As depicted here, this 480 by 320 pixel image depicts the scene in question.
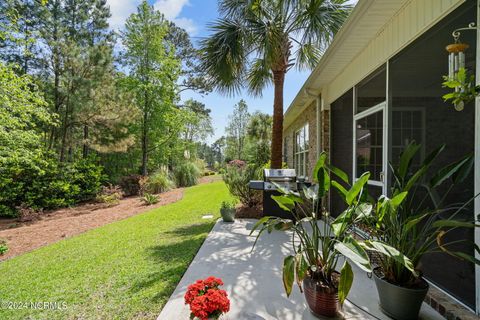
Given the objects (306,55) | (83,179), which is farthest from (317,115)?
(83,179)

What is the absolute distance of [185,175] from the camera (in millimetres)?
16266

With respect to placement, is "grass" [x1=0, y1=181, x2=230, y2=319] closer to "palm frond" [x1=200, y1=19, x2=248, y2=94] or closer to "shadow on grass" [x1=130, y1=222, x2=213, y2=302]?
"shadow on grass" [x1=130, y1=222, x2=213, y2=302]

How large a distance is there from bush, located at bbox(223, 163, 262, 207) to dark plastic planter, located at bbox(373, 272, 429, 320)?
5.28 metres

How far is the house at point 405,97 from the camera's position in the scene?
2.30 meters

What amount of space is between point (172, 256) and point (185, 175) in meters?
12.3

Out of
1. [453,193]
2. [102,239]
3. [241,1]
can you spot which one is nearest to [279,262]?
[453,193]

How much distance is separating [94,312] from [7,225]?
8463mm

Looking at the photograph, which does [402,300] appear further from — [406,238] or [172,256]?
[172,256]

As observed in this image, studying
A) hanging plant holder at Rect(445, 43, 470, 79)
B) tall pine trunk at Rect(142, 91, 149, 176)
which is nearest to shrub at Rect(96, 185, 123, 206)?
tall pine trunk at Rect(142, 91, 149, 176)

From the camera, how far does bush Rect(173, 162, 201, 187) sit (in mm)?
16250

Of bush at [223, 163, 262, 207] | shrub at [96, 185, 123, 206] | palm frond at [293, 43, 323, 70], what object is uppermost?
palm frond at [293, 43, 323, 70]

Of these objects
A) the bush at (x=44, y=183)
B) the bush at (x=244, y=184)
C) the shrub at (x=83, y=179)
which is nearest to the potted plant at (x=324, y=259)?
the bush at (x=244, y=184)

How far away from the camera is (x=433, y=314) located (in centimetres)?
237

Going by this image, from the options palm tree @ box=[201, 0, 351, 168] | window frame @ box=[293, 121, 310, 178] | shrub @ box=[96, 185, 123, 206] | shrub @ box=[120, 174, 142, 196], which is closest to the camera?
palm tree @ box=[201, 0, 351, 168]
